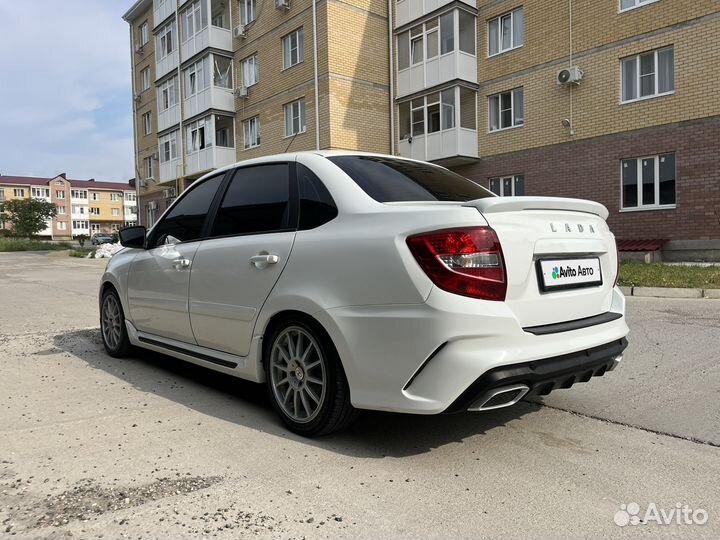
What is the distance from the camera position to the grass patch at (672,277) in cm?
938

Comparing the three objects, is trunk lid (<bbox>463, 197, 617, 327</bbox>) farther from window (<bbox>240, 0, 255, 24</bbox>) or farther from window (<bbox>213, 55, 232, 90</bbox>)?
window (<bbox>213, 55, 232, 90</bbox>)

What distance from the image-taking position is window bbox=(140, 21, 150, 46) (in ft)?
113

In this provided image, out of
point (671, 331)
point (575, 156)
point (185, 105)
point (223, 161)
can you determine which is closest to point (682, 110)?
point (575, 156)

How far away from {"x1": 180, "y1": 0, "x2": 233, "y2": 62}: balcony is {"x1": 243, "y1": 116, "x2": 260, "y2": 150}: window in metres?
3.76

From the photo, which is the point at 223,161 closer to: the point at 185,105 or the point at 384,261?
the point at 185,105

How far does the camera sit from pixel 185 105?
93.8 feet

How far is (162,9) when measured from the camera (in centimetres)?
3105

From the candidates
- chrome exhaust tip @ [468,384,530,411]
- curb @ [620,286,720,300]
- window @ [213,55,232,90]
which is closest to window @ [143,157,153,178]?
window @ [213,55,232,90]

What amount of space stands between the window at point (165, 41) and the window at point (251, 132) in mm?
7937

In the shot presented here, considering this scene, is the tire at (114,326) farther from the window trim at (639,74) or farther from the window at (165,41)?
the window at (165,41)

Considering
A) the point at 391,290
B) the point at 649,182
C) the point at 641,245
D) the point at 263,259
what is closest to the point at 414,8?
the point at 649,182

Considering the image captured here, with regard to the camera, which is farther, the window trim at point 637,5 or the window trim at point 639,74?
the window trim at point 637,5

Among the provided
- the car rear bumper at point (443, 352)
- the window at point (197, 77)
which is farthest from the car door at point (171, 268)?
the window at point (197, 77)

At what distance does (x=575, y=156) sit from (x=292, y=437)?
1643 centimetres
